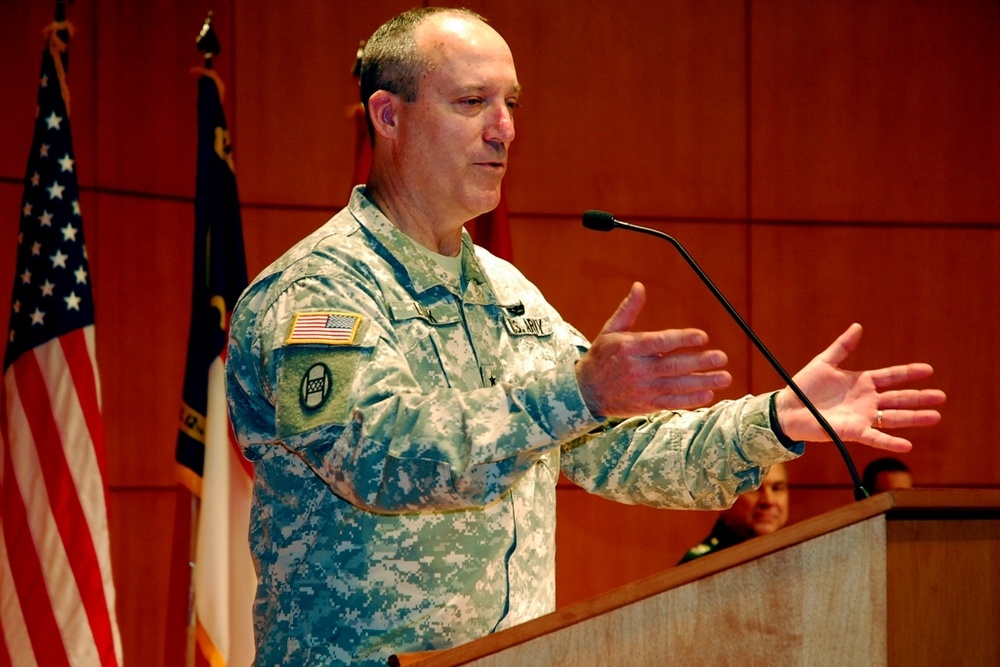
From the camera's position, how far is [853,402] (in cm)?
193

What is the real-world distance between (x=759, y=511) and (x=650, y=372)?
3.20m

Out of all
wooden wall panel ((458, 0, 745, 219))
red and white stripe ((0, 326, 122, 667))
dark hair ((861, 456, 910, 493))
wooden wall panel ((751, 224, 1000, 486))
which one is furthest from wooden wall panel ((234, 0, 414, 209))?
dark hair ((861, 456, 910, 493))

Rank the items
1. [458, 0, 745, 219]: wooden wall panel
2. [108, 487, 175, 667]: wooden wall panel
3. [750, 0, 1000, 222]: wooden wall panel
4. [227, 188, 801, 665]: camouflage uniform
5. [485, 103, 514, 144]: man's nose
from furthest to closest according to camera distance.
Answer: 1. [750, 0, 1000, 222]: wooden wall panel
2. [458, 0, 745, 219]: wooden wall panel
3. [108, 487, 175, 667]: wooden wall panel
4. [485, 103, 514, 144]: man's nose
5. [227, 188, 801, 665]: camouflage uniform

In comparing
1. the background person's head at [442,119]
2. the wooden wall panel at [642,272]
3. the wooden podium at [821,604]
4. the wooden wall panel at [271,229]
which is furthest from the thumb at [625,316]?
the wooden wall panel at [642,272]

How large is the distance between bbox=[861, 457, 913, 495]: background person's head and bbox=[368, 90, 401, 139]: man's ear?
10.2 feet

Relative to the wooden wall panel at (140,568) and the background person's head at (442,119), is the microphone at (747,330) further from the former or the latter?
the wooden wall panel at (140,568)

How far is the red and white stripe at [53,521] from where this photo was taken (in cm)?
329

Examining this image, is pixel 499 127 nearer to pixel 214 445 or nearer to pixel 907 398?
pixel 907 398

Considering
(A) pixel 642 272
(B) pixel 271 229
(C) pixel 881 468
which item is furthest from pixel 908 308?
(B) pixel 271 229

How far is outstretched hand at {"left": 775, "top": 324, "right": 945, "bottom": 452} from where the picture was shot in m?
1.88

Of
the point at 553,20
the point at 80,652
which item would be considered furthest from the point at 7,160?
the point at 553,20

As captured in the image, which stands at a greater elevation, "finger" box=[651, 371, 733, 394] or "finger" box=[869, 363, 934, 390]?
"finger" box=[651, 371, 733, 394]

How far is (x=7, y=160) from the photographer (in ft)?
13.1

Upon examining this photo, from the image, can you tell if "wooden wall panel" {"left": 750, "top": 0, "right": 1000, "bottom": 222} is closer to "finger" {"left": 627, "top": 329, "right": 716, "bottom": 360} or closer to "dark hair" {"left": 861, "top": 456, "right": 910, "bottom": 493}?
"dark hair" {"left": 861, "top": 456, "right": 910, "bottom": 493}
